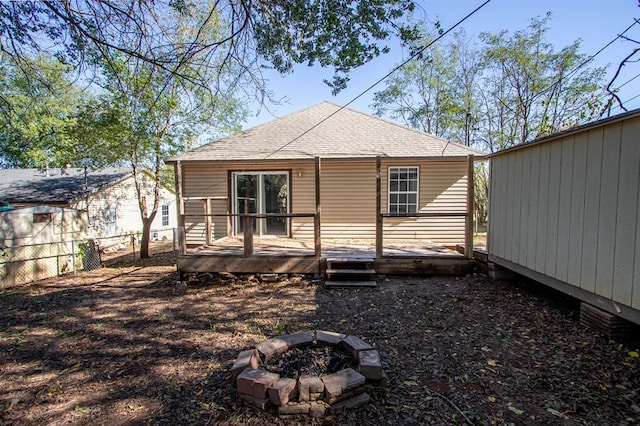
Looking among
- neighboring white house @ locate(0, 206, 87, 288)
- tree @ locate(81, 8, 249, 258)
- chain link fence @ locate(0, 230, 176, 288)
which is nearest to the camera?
chain link fence @ locate(0, 230, 176, 288)

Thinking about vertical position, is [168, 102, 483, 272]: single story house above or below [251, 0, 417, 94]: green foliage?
below

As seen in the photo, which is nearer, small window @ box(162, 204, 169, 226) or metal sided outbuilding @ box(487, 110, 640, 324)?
metal sided outbuilding @ box(487, 110, 640, 324)

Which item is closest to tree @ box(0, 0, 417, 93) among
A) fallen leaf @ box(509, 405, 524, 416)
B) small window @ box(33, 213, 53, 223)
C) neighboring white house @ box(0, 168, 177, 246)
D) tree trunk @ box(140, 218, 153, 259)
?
fallen leaf @ box(509, 405, 524, 416)

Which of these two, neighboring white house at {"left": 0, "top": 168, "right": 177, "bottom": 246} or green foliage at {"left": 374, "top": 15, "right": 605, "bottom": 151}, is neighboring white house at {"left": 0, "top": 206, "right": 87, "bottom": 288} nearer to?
neighboring white house at {"left": 0, "top": 168, "right": 177, "bottom": 246}

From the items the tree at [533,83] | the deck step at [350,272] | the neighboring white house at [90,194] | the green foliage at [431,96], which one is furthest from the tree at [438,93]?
the neighboring white house at [90,194]

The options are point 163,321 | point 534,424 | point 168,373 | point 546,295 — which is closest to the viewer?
point 534,424

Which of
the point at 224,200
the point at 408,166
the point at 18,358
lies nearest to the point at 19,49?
the point at 18,358

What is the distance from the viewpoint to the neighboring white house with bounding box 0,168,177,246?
13.9 meters

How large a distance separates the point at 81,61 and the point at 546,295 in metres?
7.46

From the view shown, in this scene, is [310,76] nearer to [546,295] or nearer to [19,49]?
[19,49]

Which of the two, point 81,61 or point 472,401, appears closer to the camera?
point 472,401

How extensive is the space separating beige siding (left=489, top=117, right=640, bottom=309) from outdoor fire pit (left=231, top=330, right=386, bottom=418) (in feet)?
8.87

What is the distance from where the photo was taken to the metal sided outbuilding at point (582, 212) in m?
2.95

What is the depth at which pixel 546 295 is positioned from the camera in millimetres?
4777
